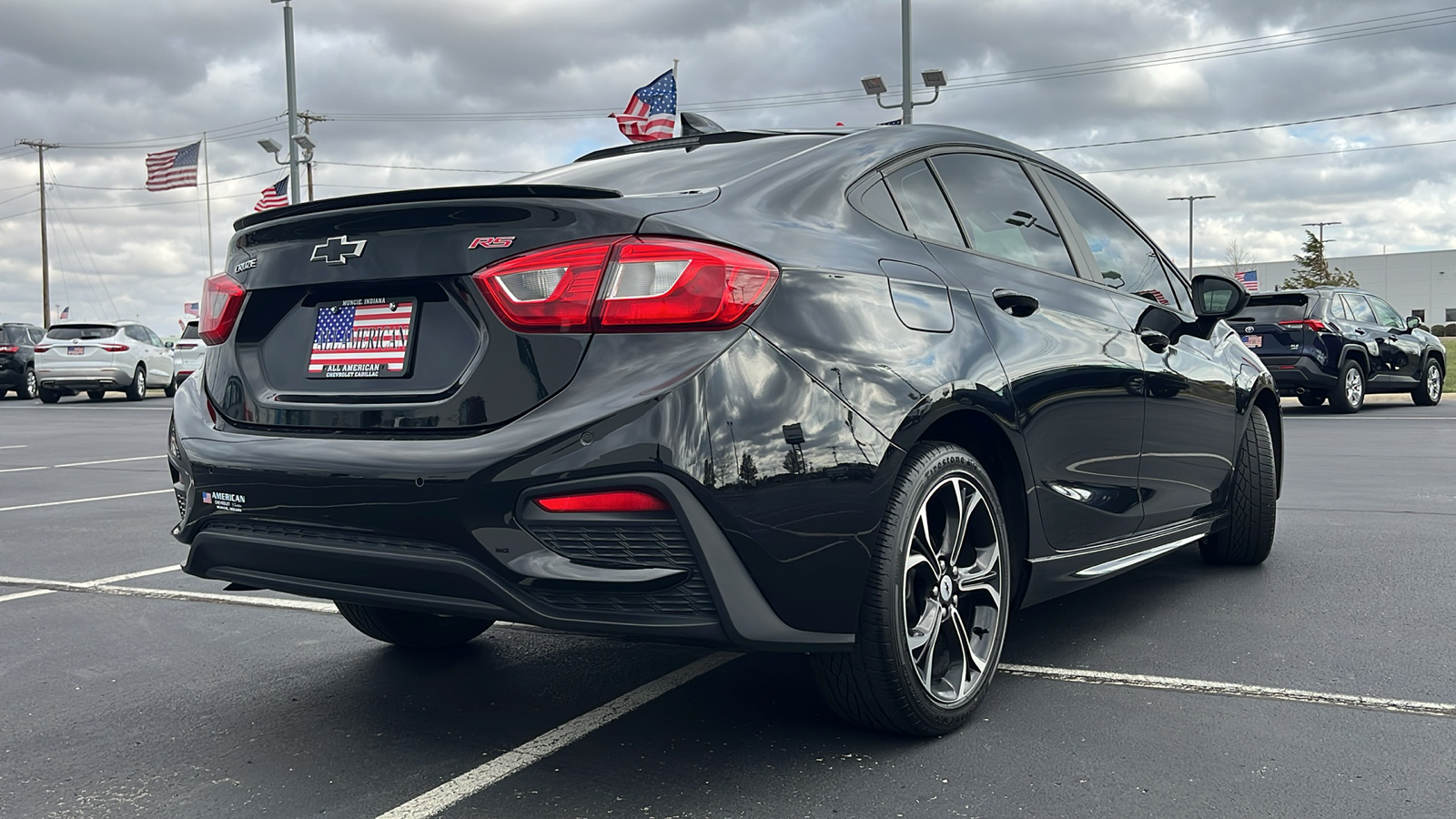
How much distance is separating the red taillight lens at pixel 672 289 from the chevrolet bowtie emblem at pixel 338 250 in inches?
27.8

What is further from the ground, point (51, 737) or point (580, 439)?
point (580, 439)

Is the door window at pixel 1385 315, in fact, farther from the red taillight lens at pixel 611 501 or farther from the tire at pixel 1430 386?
the red taillight lens at pixel 611 501

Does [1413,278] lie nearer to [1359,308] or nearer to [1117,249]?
[1359,308]

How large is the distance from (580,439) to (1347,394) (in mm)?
16335

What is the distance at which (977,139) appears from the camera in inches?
160

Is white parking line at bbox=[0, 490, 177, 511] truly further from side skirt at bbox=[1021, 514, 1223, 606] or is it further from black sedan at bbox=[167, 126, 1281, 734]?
side skirt at bbox=[1021, 514, 1223, 606]

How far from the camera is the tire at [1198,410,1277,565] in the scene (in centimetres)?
527

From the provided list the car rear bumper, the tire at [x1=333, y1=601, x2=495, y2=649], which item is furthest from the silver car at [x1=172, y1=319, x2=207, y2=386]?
the tire at [x1=333, y1=601, x2=495, y2=649]

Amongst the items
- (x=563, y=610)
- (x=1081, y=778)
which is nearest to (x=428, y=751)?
(x=563, y=610)

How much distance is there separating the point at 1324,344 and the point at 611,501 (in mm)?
15923

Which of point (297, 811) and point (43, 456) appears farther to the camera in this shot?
point (43, 456)

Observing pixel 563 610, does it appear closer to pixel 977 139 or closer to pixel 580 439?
pixel 580 439

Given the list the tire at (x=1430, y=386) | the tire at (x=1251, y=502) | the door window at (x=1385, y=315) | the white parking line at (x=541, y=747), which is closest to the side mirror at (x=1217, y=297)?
the tire at (x=1251, y=502)

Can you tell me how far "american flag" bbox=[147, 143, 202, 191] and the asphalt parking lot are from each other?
30972 millimetres
